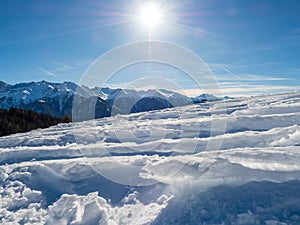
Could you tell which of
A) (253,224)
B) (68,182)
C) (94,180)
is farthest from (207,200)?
(68,182)

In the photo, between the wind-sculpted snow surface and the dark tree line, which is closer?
the wind-sculpted snow surface

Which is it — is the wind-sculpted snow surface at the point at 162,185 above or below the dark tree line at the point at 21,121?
below

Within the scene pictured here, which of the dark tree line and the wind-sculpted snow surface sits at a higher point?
the dark tree line

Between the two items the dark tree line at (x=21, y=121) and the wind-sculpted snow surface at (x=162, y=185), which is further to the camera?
the dark tree line at (x=21, y=121)

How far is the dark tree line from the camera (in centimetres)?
4141

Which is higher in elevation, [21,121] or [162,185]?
[21,121]

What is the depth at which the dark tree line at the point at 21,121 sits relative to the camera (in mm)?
41406

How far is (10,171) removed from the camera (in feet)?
17.7

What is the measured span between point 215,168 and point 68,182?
271 centimetres

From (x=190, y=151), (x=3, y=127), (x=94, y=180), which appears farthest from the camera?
(x=3, y=127)

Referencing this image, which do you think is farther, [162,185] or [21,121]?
[21,121]

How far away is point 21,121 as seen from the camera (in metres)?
45.1

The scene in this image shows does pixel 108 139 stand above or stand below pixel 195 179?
above

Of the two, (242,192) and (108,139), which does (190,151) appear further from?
(108,139)
